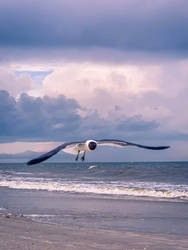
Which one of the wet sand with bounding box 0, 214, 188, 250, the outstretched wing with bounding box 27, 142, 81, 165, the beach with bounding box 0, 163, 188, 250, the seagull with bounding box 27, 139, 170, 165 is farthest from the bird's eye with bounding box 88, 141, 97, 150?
the wet sand with bounding box 0, 214, 188, 250

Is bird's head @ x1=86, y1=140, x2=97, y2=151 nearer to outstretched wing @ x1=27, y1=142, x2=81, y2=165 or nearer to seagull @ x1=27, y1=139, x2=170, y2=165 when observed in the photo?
seagull @ x1=27, y1=139, x2=170, y2=165

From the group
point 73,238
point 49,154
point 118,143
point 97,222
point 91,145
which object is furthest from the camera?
point 97,222

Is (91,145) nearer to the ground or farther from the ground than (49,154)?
farther from the ground

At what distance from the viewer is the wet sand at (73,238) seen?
451 inches

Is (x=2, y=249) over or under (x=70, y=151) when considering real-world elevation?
under

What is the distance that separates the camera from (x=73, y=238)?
12805 mm

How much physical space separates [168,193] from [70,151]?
13.8 metres

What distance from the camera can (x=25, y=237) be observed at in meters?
12.2

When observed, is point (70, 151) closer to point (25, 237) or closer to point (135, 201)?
point (25, 237)

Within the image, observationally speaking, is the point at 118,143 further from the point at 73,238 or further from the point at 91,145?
the point at 73,238

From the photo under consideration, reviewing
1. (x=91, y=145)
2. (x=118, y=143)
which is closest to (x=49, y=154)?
(x=118, y=143)

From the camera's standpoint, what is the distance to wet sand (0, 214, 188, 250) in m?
11.5

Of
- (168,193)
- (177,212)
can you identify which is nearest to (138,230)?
(177,212)

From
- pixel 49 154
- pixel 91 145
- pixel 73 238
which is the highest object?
pixel 91 145
